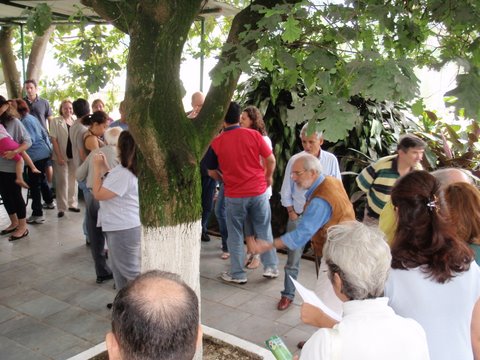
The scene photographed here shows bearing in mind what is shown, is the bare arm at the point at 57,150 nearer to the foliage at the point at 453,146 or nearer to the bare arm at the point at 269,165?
the bare arm at the point at 269,165

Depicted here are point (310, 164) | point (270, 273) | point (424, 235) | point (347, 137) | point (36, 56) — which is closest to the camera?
point (424, 235)

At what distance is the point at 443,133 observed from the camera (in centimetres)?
646

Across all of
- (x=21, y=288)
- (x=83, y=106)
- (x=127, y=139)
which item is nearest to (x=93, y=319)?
(x=21, y=288)

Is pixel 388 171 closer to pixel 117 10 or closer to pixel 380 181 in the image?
pixel 380 181

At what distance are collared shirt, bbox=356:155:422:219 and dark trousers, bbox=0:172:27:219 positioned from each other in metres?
4.78

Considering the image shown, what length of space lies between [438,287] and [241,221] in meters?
3.28

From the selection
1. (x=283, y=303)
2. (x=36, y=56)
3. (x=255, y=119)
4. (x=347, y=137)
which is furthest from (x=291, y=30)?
(x=36, y=56)

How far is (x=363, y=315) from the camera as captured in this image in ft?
5.81

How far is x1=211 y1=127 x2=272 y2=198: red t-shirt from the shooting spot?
5141 millimetres

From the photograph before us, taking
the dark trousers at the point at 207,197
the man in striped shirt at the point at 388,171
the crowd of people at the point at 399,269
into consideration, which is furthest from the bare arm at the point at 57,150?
the man in striped shirt at the point at 388,171

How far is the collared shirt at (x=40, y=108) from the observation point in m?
8.38

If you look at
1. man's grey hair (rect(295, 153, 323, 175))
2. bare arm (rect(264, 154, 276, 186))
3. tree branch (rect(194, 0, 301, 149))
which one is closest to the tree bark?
bare arm (rect(264, 154, 276, 186))

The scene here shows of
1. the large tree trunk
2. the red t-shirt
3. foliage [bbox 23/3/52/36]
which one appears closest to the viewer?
foliage [bbox 23/3/52/36]

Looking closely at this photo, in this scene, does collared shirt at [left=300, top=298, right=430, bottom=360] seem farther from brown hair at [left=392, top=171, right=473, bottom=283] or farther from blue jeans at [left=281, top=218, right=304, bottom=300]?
blue jeans at [left=281, top=218, right=304, bottom=300]
